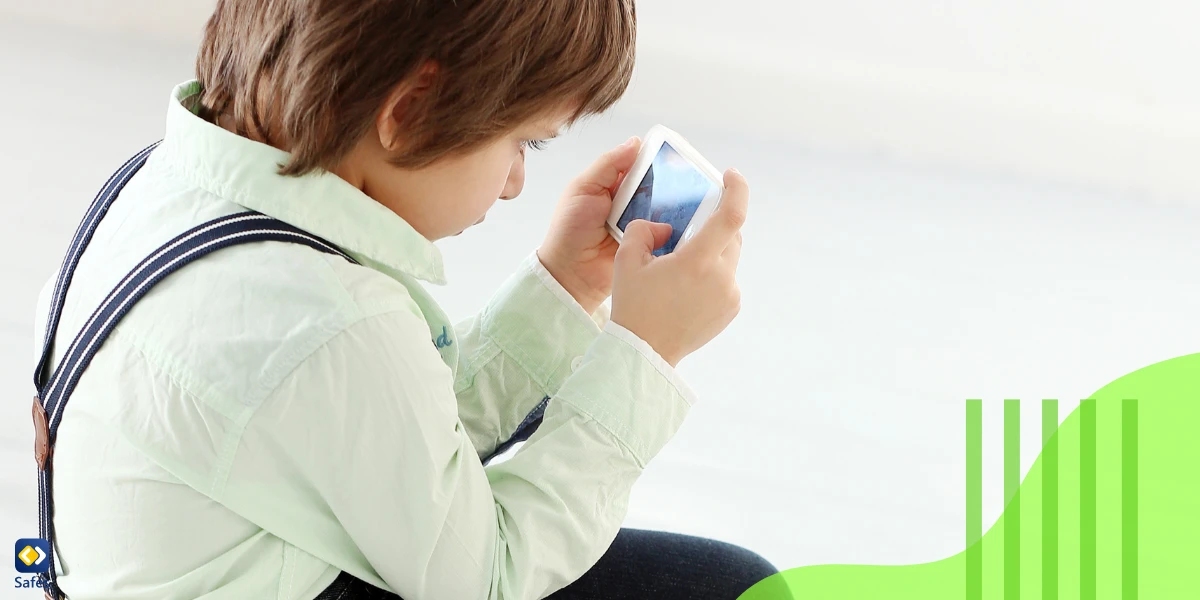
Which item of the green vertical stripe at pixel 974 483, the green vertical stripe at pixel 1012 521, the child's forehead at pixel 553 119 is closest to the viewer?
the child's forehead at pixel 553 119

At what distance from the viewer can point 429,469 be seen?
53 cm

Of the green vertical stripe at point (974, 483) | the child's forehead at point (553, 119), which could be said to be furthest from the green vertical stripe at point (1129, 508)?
the child's forehead at point (553, 119)

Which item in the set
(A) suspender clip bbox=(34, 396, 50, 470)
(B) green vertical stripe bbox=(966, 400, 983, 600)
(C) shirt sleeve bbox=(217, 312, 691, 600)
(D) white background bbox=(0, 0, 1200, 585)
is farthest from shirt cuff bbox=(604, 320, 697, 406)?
(D) white background bbox=(0, 0, 1200, 585)

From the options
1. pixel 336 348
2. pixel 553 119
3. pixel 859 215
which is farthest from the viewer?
pixel 859 215

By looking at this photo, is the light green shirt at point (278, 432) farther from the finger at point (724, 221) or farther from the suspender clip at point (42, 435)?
the finger at point (724, 221)

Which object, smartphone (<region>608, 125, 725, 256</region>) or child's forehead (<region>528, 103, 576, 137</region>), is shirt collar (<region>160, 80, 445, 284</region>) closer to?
child's forehead (<region>528, 103, 576, 137</region>)

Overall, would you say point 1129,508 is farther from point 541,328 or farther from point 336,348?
point 336,348

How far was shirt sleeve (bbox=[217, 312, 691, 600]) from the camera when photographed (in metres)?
0.50

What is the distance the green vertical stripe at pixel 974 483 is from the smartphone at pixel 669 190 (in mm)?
400

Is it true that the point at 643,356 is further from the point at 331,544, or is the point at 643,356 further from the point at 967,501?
the point at 967,501

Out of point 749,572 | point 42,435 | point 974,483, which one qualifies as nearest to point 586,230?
point 749,572

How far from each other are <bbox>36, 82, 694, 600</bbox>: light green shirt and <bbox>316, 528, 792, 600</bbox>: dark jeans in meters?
0.10

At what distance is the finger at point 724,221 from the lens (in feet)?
2.21

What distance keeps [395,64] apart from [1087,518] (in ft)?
1.91
